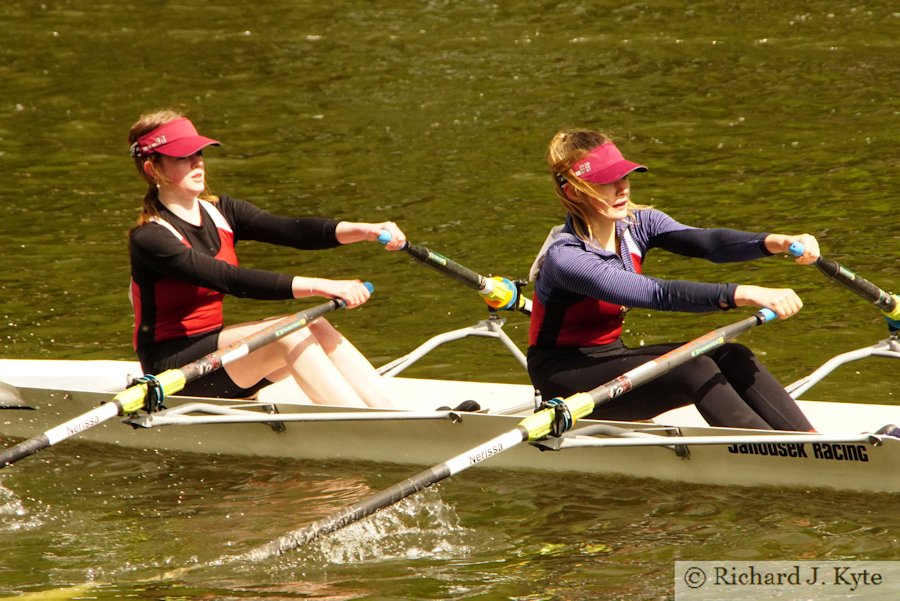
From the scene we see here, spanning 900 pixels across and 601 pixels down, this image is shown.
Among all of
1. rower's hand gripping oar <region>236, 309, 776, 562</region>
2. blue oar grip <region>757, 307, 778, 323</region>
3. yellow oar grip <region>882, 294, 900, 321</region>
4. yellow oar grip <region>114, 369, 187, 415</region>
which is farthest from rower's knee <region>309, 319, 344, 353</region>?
yellow oar grip <region>882, 294, 900, 321</region>

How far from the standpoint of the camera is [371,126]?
51.2 feet

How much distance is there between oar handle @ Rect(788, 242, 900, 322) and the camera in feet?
23.0

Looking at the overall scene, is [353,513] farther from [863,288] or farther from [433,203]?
[433,203]

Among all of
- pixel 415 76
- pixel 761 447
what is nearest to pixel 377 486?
pixel 761 447

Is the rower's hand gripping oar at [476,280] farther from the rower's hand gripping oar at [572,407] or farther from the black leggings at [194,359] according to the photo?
the rower's hand gripping oar at [572,407]

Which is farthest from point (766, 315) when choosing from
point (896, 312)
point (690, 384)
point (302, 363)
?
point (302, 363)

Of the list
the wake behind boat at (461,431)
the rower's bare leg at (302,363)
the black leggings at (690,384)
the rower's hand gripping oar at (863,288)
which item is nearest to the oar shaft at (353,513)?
the wake behind boat at (461,431)

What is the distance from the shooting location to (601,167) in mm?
6246

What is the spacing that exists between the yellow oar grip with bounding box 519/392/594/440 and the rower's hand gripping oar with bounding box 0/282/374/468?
4.30ft

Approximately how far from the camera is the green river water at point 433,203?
637 centimetres

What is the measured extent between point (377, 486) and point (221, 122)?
31.5 feet

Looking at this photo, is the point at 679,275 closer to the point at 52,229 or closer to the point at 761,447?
the point at 761,447

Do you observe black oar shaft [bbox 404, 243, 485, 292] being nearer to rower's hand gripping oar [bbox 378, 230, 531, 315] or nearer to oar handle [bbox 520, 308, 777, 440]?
rower's hand gripping oar [bbox 378, 230, 531, 315]

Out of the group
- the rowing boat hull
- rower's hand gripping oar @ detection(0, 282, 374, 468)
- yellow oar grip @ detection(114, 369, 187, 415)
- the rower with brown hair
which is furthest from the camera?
the rower with brown hair
